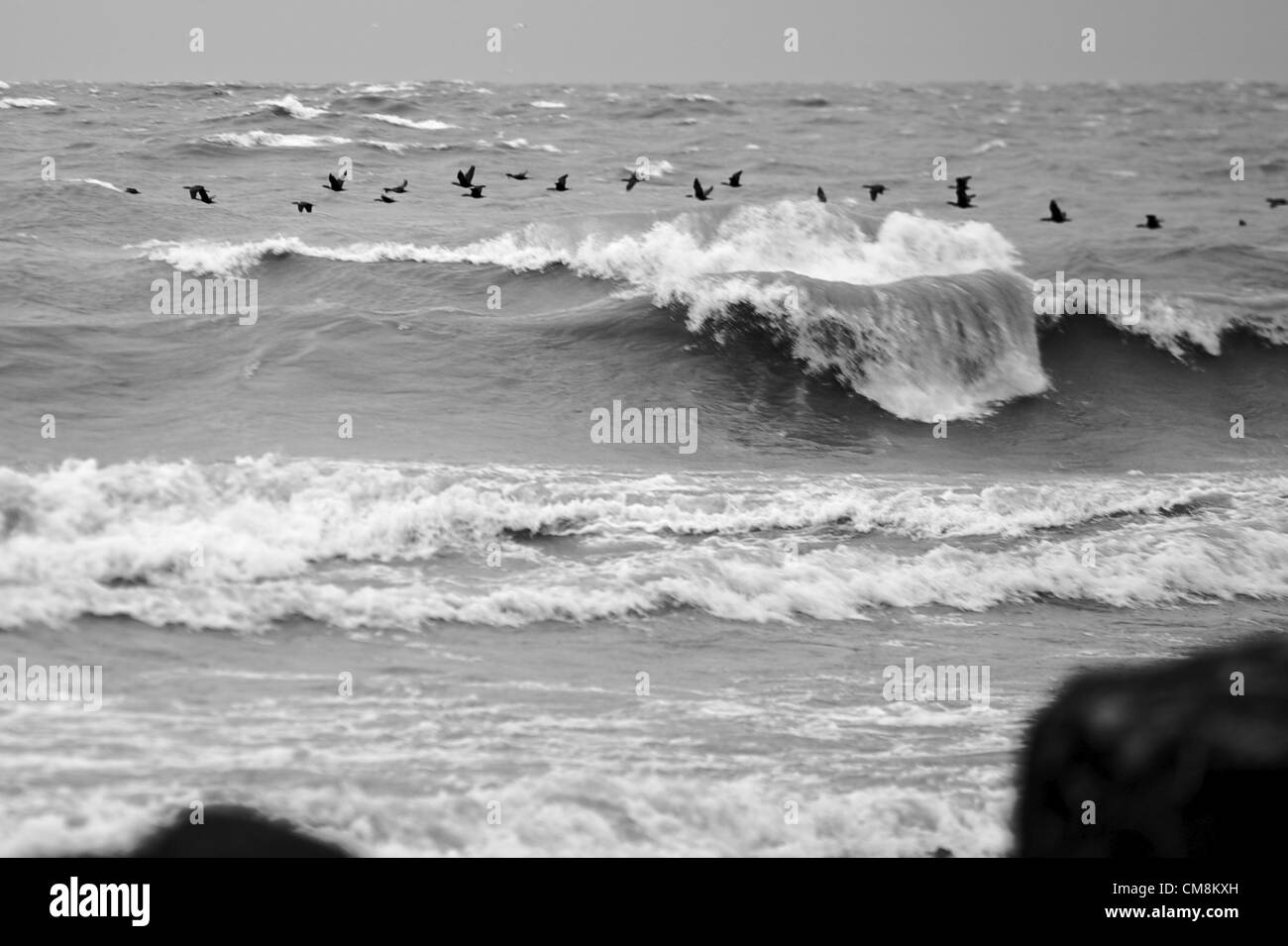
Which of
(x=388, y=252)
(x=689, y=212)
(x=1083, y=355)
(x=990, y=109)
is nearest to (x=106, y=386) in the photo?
(x=388, y=252)

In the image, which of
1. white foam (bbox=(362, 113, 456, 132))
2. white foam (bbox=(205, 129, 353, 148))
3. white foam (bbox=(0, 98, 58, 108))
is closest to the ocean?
white foam (bbox=(205, 129, 353, 148))

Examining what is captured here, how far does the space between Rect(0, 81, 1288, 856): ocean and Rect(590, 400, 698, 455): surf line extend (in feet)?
0.37

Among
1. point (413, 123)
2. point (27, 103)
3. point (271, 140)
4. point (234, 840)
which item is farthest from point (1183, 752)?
point (27, 103)

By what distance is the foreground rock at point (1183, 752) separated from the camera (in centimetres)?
263

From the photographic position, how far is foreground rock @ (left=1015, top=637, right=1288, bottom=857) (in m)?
2.63

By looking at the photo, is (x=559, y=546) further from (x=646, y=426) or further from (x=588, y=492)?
(x=646, y=426)

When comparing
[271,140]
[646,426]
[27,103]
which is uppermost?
[27,103]

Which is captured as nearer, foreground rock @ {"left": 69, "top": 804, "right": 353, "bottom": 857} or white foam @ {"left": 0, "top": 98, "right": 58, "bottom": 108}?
foreground rock @ {"left": 69, "top": 804, "right": 353, "bottom": 857}

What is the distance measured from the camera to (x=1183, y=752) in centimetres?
267

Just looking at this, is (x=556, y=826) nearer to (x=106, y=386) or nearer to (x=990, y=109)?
(x=106, y=386)

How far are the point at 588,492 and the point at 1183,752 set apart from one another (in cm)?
1283

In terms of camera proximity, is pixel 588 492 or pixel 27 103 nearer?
pixel 588 492

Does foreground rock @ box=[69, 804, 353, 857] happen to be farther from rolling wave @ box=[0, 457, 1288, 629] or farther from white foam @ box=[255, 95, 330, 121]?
white foam @ box=[255, 95, 330, 121]
